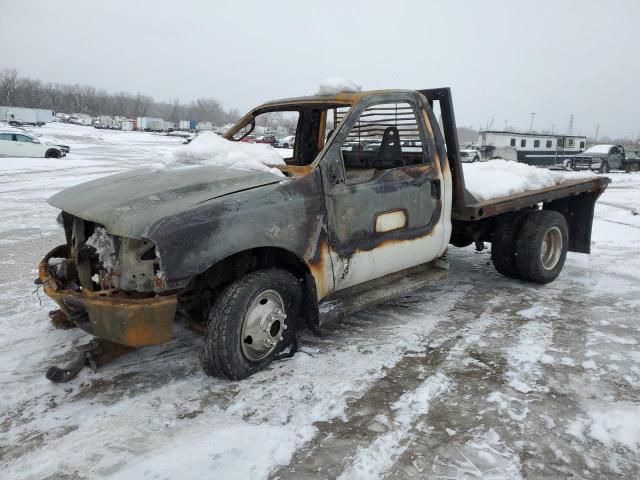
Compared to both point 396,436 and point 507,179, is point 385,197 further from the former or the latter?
point 507,179

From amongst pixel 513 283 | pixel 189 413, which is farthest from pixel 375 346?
pixel 513 283

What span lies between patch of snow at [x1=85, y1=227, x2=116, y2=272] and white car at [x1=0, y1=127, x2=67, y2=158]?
2487 centimetres

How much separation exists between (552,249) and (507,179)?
1.01 m

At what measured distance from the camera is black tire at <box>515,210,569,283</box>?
5527mm

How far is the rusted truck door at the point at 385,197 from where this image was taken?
149 inches

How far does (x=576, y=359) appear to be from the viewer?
384 cm

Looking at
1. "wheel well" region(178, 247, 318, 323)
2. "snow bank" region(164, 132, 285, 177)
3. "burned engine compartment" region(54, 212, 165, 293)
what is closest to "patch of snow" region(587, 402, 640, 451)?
"wheel well" region(178, 247, 318, 323)

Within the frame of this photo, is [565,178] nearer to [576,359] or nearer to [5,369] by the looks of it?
[576,359]

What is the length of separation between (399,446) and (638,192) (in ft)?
55.3

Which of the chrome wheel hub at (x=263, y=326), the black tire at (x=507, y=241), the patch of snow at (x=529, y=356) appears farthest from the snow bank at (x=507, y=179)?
the chrome wheel hub at (x=263, y=326)

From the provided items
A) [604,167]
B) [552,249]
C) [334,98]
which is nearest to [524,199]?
[552,249]

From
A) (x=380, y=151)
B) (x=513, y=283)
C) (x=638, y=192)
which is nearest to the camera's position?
(x=380, y=151)

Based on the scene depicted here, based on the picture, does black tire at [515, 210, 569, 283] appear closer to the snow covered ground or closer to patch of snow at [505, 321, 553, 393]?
the snow covered ground

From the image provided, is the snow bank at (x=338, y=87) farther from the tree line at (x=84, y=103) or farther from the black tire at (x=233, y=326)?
the tree line at (x=84, y=103)
